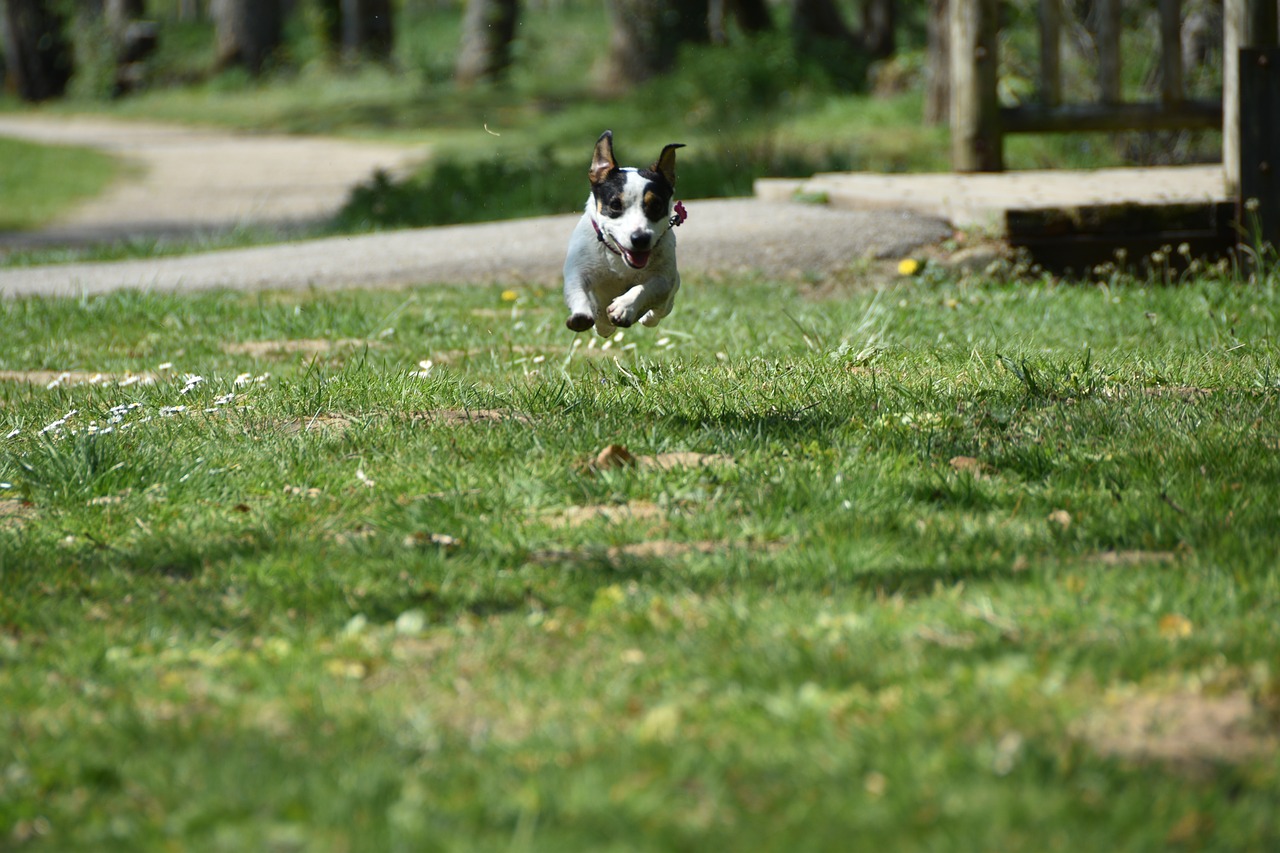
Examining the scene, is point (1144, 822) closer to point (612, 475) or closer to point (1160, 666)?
point (1160, 666)

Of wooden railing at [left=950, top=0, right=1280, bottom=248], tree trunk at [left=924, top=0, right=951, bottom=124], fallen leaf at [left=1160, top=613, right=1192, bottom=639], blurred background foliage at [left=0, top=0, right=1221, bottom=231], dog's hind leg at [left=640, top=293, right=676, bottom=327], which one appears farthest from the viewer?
tree trunk at [left=924, top=0, right=951, bottom=124]

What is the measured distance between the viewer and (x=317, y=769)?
96.1 inches

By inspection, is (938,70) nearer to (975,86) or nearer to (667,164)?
(975,86)

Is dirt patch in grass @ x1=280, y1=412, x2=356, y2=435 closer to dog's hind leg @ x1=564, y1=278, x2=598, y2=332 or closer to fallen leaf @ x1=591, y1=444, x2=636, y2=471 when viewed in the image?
dog's hind leg @ x1=564, y1=278, x2=598, y2=332

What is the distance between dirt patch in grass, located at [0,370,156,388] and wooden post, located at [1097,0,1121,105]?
6369 mm

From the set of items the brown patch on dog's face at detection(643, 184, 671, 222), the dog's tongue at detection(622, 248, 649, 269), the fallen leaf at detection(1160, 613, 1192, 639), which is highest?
the brown patch on dog's face at detection(643, 184, 671, 222)

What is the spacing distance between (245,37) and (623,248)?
31.9 meters

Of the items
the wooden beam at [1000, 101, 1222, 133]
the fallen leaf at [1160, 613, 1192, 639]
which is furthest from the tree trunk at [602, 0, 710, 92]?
the fallen leaf at [1160, 613, 1192, 639]

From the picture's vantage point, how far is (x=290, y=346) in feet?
21.9

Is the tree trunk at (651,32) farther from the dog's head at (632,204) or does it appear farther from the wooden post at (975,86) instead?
the dog's head at (632,204)

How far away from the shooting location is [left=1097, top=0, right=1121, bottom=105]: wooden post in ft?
29.8

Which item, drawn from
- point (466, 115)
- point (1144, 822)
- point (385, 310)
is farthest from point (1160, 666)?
point (466, 115)

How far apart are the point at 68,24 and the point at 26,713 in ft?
134

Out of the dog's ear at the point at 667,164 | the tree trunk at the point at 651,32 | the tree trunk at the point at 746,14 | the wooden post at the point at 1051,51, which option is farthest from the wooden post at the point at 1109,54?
the tree trunk at the point at 746,14
